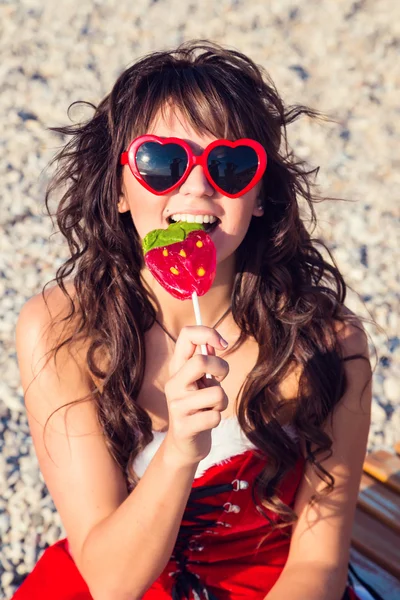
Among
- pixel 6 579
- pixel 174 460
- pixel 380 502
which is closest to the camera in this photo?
pixel 174 460

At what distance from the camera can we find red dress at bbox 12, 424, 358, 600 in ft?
9.24

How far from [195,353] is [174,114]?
0.84 m

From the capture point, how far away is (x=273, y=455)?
2.85 metres

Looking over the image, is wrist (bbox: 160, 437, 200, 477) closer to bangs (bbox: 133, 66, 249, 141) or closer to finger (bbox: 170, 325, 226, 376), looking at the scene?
finger (bbox: 170, 325, 226, 376)

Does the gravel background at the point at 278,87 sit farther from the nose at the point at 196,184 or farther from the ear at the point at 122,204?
the nose at the point at 196,184

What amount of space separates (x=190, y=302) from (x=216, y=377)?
289mm

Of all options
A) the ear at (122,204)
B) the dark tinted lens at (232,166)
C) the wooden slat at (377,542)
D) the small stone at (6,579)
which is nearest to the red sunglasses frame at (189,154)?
the dark tinted lens at (232,166)

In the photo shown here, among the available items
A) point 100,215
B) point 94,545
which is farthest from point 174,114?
point 94,545

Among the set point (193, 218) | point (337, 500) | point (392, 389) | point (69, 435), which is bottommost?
point (392, 389)

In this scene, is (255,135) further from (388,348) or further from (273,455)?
(388,348)

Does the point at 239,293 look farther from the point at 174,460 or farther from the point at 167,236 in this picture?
the point at 174,460

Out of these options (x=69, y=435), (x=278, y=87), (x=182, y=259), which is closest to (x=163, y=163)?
(x=182, y=259)

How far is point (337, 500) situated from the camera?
2893mm

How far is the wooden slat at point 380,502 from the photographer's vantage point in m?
3.53
